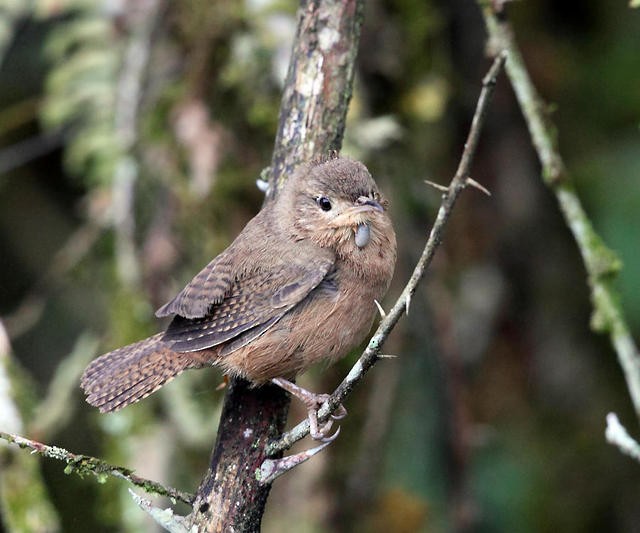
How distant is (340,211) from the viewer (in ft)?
11.6

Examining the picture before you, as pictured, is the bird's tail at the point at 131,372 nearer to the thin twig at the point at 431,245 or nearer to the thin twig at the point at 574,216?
the thin twig at the point at 431,245

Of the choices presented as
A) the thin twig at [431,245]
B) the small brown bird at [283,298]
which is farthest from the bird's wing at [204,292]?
the thin twig at [431,245]

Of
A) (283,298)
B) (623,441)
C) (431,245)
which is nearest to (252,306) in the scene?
(283,298)

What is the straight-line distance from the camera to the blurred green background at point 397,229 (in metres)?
4.52

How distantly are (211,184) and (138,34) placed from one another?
91 cm

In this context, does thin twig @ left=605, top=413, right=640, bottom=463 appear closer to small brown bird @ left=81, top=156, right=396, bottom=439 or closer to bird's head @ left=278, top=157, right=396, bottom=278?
small brown bird @ left=81, top=156, right=396, bottom=439

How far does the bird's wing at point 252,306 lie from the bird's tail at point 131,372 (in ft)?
0.28

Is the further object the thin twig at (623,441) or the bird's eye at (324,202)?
the bird's eye at (324,202)

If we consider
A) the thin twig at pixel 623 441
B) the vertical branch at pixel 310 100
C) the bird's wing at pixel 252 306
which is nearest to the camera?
the thin twig at pixel 623 441

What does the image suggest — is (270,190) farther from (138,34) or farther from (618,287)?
(618,287)

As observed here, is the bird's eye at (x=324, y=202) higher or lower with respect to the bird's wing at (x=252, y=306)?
higher

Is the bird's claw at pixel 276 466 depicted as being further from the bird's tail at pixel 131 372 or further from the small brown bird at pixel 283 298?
the bird's tail at pixel 131 372

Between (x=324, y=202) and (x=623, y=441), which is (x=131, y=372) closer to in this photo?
(x=324, y=202)

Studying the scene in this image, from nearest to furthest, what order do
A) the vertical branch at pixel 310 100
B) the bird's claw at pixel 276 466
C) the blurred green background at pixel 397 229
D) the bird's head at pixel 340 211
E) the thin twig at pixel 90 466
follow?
the thin twig at pixel 90 466 < the bird's claw at pixel 276 466 < the vertical branch at pixel 310 100 < the bird's head at pixel 340 211 < the blurred green background at pixel 397 229
